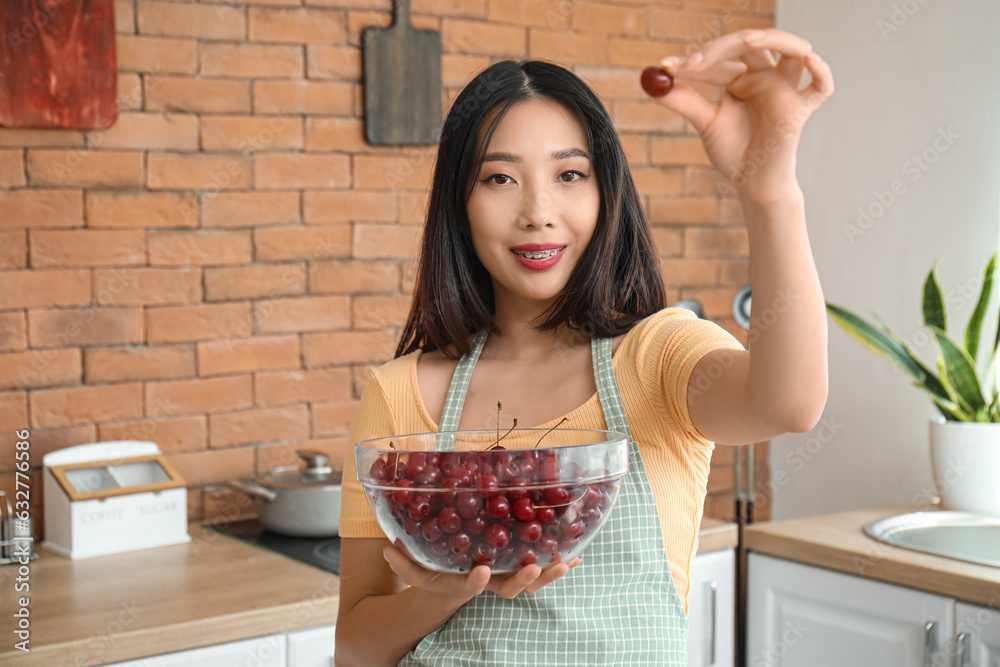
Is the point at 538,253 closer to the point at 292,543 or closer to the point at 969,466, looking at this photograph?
the point at 292,543

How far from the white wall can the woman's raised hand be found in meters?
2.00

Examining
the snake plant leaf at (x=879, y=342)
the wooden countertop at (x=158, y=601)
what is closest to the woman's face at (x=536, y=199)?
the wooden countertop at (x=158, y=601)

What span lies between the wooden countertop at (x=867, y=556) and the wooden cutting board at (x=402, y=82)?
117 centimetres

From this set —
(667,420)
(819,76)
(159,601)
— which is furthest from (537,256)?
(159,601)

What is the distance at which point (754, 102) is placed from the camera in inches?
29.7

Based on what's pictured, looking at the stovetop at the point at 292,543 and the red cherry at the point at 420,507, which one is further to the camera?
the stovetop at the point at 292,543

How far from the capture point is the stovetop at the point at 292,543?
72.1 inches

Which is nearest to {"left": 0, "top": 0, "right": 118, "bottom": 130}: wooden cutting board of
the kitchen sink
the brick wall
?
the brick wall

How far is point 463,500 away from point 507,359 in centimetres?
42

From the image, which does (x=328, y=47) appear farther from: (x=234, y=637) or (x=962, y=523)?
(x=962, y=523)

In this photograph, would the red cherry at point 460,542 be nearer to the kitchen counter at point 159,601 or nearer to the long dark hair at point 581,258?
the long dark hair at point 581,258

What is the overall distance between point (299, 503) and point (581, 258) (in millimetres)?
1080

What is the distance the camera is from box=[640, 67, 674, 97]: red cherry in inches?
27.9

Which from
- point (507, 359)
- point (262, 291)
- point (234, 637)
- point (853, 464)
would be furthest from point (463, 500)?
point (853, 464)
